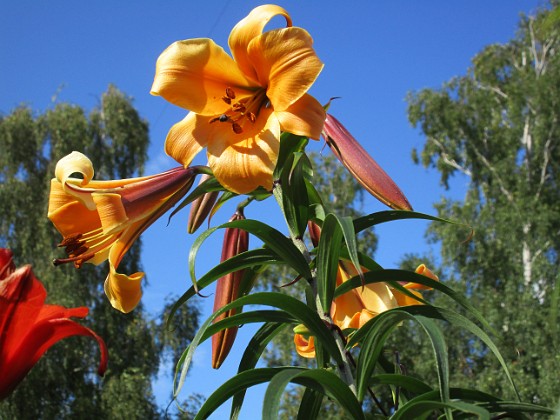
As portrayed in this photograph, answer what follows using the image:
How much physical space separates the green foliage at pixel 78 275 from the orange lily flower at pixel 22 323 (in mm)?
8403

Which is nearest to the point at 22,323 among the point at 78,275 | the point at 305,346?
the point at 305,346

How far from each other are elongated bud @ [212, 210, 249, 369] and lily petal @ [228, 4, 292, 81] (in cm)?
18

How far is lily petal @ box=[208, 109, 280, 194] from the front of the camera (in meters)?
0.71

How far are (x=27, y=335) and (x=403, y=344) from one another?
9929 millimetres

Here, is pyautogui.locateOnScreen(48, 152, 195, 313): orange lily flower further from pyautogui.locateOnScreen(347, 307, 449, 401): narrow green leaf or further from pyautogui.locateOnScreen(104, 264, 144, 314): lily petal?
pyautogui.locateOnScreen(347, 307, 449, 401): narrow green leaf

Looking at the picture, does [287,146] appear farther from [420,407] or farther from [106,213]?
[420,407]

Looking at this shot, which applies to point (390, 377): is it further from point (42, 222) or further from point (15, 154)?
point (15, 154)

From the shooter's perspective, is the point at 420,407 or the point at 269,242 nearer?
the point at 420,407

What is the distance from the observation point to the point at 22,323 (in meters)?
0.50

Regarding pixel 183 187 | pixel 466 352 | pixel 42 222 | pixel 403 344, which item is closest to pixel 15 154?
pixel 42 222

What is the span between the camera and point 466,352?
9.88 m

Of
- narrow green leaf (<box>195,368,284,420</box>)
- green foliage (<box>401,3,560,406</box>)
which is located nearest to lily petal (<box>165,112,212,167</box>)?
narrow green leaf (<box>195,368,284,420</box>)

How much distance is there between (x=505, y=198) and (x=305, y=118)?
1011cm

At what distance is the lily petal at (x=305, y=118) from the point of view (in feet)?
2.27
